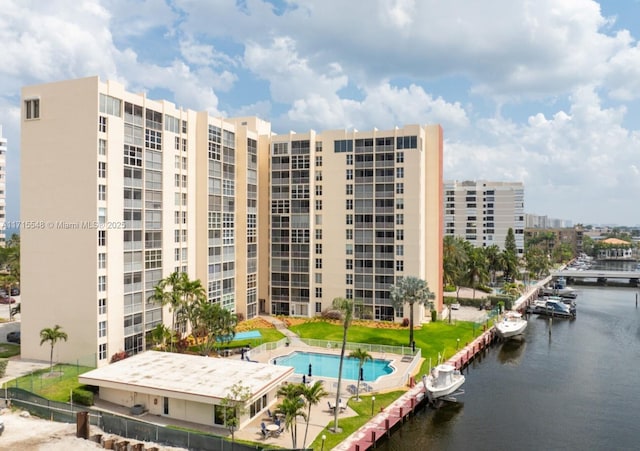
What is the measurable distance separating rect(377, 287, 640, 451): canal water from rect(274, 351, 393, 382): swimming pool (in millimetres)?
8727

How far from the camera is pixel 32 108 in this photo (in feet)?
173

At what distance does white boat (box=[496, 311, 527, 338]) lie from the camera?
73.1 metres

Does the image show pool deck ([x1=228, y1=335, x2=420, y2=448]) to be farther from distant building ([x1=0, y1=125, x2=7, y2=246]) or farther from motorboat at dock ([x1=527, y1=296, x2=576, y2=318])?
distant building ([x1=0, y1=125, x2=7, y2=246])

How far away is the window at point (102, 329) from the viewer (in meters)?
50.1

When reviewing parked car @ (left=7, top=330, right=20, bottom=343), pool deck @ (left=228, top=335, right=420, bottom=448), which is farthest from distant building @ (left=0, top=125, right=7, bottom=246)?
pool deck @ (left=228, top=335, right=420, bottom=448)

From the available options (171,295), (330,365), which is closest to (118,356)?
(171,295)

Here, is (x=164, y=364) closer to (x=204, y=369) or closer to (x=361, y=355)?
(x=204, y=369)

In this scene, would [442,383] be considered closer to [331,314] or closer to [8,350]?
[331,314]

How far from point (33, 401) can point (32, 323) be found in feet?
50.1

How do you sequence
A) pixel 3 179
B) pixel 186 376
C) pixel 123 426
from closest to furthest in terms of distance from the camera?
pixel 123 426, pixel 186 376, pixel 3 179

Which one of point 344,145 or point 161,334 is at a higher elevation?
point 344,145

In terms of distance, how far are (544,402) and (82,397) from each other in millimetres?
41407

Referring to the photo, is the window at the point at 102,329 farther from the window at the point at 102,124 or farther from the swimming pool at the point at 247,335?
the window at the point at 102,124

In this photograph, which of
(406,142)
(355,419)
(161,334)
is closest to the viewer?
(355,419)
